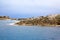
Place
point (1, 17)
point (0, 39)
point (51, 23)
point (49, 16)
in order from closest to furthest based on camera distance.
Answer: point (0, 39), point (51, 23), point (49, 16), point (1, 17)

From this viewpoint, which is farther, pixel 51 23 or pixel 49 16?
pixel 49 16

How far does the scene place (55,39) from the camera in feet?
76.7

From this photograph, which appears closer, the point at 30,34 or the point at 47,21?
the point at 30,34

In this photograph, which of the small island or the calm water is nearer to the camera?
the calm water

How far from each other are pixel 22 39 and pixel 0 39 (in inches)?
114

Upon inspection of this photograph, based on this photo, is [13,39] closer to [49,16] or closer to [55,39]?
[55,39]

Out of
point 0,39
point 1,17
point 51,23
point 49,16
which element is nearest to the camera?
point 0,39

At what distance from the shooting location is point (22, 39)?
75.4 feet

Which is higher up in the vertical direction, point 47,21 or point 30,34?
point 30,34

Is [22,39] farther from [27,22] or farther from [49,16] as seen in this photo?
[49,16]

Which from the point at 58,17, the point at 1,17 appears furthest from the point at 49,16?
the point at 1,17

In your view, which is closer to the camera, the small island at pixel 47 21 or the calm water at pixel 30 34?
the calm water at pixel 30 34

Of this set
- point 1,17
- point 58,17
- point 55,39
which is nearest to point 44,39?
point 55,39

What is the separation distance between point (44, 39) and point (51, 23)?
987 inches
